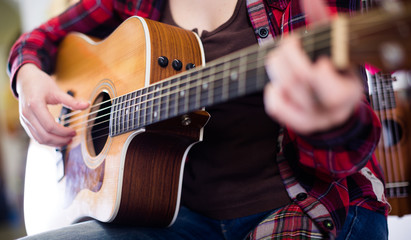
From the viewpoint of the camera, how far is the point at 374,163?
0.79 meters

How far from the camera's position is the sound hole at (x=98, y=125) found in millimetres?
875

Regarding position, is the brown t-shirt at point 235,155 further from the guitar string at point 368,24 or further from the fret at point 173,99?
the guitar string at point 368,24

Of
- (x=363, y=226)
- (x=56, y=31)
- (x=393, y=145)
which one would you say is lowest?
(x=363, y=226)

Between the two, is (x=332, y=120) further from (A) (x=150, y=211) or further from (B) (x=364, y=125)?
(A) (x=150, y=211)

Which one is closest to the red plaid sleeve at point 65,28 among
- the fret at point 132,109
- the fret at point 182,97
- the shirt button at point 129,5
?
the shirt button at point 129,5

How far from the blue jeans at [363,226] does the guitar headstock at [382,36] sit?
388 mm

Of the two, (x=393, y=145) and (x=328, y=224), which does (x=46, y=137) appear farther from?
(x=393, y=145)

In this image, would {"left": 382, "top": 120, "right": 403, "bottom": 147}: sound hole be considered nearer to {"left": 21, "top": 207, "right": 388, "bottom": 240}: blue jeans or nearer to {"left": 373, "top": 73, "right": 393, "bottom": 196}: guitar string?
{"left": 373, "top": 73, "right": 393, "bottom": 196}: guitar string

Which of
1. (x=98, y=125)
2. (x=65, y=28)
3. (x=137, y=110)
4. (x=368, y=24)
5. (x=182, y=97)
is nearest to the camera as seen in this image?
(x=368, y=24)

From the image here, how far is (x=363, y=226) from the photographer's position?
0.71 m

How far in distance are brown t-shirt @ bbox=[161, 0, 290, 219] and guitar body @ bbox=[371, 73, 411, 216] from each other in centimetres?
64

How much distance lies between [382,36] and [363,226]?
0.44 m

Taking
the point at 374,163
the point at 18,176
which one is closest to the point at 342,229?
the point at 374,163

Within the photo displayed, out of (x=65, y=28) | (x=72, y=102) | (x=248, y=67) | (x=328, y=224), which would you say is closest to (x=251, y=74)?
(x=248, y=67)
